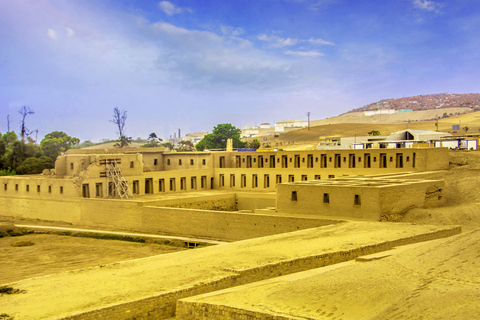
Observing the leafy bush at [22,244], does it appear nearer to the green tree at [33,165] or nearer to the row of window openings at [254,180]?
the row of window openings at [254,180]

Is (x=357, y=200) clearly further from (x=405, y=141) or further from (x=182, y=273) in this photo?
(x=405, y=141)

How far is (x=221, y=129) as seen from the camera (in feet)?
259

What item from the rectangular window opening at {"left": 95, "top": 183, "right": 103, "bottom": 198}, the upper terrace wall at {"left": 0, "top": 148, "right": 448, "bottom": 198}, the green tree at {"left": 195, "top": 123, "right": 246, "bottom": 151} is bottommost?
the rectangular window opening at {"left": 95, "top": 183, "right": 103, "bottom": 198}

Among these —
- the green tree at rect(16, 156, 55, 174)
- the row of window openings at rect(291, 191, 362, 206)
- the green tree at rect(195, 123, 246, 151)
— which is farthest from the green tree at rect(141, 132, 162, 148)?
the row of window openings at rect(291, 191, 362, 206)

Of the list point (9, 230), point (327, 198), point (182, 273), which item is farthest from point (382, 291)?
point (9, 230)

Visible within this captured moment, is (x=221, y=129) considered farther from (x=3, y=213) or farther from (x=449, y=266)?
(x=449, y=266)

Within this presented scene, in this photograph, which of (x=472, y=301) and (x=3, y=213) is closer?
(x=472, y=301)

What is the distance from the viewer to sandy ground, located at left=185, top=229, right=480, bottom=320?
28.1 ft

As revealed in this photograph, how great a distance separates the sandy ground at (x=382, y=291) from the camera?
855 centimetres

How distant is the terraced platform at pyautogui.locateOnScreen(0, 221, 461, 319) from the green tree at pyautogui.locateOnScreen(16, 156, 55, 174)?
35262mm

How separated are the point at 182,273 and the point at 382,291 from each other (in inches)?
222

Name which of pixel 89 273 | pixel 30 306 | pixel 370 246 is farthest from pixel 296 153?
pixel 30 306

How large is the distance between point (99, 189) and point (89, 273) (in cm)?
1756

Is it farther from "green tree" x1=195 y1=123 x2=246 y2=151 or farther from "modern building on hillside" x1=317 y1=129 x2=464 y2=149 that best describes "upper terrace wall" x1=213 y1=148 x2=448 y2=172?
"green tree" x1=195 y1=123 x2=246 y2=151
